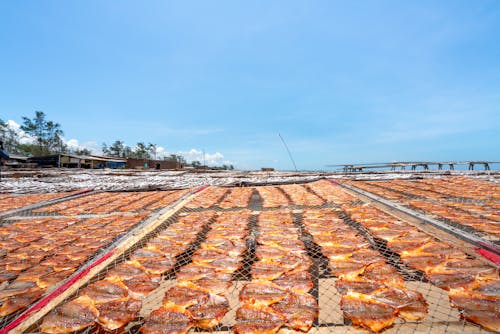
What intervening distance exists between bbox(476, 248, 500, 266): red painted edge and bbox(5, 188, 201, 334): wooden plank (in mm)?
4292

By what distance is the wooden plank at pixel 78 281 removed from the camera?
1800mm

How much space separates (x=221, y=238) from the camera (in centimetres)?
343

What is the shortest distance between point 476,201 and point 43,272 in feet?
25.6

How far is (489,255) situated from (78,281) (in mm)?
4422

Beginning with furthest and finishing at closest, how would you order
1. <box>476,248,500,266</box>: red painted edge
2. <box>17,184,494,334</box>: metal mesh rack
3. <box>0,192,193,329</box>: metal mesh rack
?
<box>476,248,500,266</box>: red painted edge
<box>0,192,193,329</box>: metal mesh rack
<box>17,184,494,334</box>: metal mesh rack

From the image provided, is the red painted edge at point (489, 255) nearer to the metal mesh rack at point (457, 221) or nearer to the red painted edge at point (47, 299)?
the metal mesh rack at point (457, 221)

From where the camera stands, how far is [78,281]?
92.7 inches

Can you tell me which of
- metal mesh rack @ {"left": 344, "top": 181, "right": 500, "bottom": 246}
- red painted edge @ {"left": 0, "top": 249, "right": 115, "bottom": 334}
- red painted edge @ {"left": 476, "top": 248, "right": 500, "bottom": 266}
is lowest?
red painted edge @ {"left": 0, "top": 249, "right": 115, "bottom": 334}

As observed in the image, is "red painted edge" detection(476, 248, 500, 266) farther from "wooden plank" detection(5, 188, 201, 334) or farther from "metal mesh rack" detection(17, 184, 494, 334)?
"wooden plank" detection(5, 188, 201, 334)

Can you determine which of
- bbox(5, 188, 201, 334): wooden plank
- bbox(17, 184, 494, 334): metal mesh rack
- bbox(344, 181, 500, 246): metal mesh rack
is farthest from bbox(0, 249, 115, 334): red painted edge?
bbox(344, 181, 500, 246): metal mesh rack

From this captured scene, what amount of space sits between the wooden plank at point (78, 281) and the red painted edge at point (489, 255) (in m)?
4.29

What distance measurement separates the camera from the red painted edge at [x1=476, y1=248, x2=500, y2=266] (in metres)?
2.34

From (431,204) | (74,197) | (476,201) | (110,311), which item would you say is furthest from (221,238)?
(74,197)

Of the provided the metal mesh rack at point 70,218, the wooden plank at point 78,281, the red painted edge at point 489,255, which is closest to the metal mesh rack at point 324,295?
the wooden plank at point 78,281
